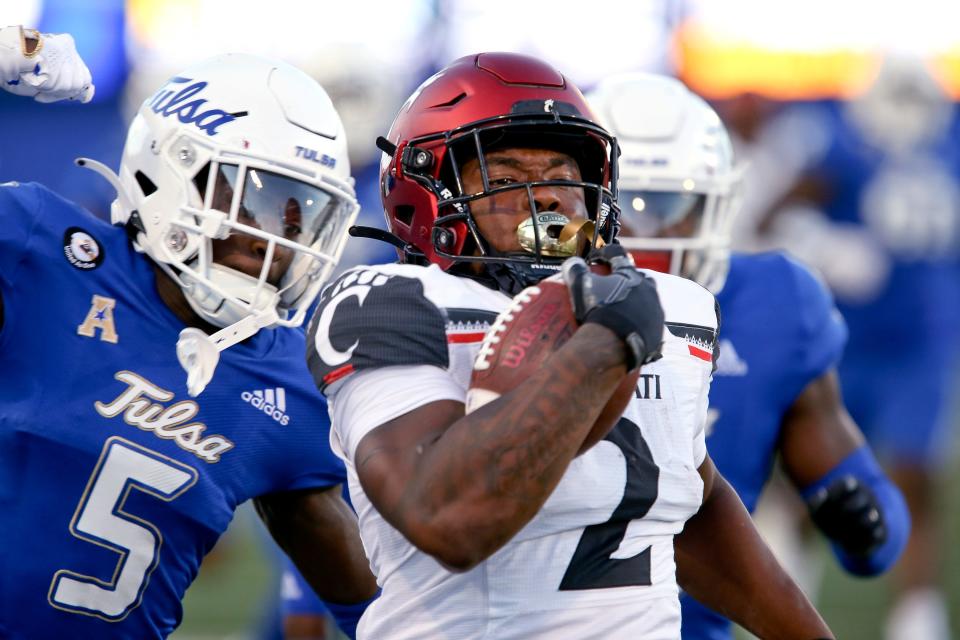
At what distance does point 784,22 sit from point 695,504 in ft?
31.7

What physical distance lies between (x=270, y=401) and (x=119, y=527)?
0.37m

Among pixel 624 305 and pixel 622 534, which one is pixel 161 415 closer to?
pixel 622 534

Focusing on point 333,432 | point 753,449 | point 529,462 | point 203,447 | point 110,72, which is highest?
point 529,462

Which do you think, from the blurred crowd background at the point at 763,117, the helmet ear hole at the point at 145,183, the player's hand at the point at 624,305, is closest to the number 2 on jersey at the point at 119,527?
the helmet ear hole at the point at 145,183

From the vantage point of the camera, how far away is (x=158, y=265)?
2.93 metres

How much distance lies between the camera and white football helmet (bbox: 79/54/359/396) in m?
2.85

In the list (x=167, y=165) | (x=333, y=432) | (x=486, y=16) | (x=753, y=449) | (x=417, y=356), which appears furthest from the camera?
(x=486, y=16)

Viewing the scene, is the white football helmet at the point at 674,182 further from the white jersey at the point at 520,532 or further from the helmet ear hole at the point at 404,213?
the white jersey at the point at 520,532

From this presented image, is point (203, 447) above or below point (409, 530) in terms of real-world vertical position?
below

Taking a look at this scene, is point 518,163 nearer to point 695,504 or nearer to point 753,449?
point 695,504

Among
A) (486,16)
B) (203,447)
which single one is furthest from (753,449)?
(486,16)

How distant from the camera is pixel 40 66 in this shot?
2783 mm

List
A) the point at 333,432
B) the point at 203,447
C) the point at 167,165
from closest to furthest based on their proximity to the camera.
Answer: the point at 333,432 → the point at 203,447 → the point at 167,165

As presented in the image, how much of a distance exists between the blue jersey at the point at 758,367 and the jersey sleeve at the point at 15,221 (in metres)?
1.63
